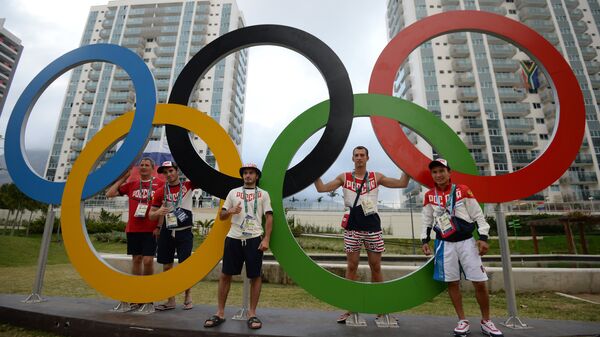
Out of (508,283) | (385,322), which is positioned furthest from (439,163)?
(385,322)

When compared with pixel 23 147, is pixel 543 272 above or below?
below

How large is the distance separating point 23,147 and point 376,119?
644cm

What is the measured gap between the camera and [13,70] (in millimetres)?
59531

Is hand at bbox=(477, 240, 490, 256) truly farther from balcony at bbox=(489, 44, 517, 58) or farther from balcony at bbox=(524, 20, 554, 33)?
balcony at bbox=(524, 20, 554, 33)

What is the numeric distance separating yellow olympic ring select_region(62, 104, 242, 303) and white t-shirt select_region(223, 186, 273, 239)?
1.50 ft

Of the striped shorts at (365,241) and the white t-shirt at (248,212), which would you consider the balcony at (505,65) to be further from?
the white t-shirt at (248,212)

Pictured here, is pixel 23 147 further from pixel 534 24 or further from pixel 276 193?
pixel 534 24

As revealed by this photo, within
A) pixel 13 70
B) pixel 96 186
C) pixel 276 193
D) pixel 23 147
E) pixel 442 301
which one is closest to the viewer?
pixel 276 193

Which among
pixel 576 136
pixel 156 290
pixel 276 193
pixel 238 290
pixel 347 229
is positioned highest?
pixel 576 136

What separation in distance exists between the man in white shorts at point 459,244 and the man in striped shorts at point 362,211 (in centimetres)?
57

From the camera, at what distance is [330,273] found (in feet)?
12.3

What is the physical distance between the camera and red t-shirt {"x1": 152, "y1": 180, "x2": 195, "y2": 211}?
4246 millimetres

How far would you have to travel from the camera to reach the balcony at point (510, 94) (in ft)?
139

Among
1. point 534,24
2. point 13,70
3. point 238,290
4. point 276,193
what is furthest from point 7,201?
point 534,24
